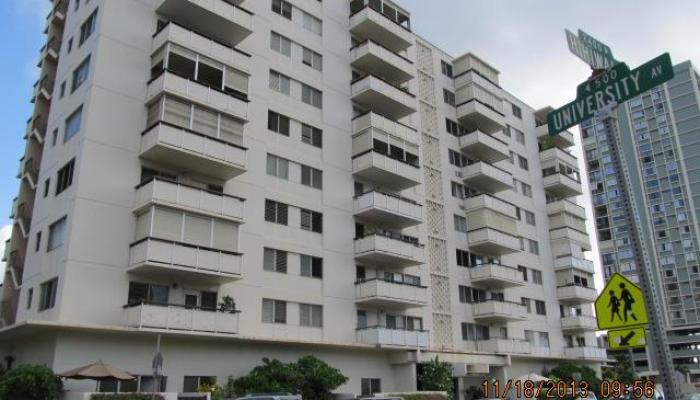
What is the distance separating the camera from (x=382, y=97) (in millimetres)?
43281

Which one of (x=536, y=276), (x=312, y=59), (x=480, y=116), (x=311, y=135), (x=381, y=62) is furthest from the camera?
(x=536, y=276)

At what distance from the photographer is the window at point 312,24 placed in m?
42.1

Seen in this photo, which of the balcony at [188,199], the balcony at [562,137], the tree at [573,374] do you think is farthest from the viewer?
the balcony at [562,137]

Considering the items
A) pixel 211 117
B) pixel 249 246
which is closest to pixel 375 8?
pixel 211 117

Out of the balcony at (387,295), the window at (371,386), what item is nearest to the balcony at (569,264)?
the balcony at (387,295)

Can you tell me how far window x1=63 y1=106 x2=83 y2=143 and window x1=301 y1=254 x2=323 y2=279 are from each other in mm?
14572

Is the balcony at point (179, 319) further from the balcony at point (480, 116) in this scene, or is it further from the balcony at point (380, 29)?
the balcony at point (480, 116)

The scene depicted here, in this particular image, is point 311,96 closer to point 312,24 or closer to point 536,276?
point 312,24

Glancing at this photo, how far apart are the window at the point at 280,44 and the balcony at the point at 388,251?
538 inches

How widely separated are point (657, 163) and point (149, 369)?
12529cm

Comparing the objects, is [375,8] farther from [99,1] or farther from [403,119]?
[99,1]

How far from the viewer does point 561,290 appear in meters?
58.8

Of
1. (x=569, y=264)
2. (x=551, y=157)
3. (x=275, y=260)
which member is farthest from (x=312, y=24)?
(x=569, y=264)

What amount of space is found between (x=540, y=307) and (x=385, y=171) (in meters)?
25.5
